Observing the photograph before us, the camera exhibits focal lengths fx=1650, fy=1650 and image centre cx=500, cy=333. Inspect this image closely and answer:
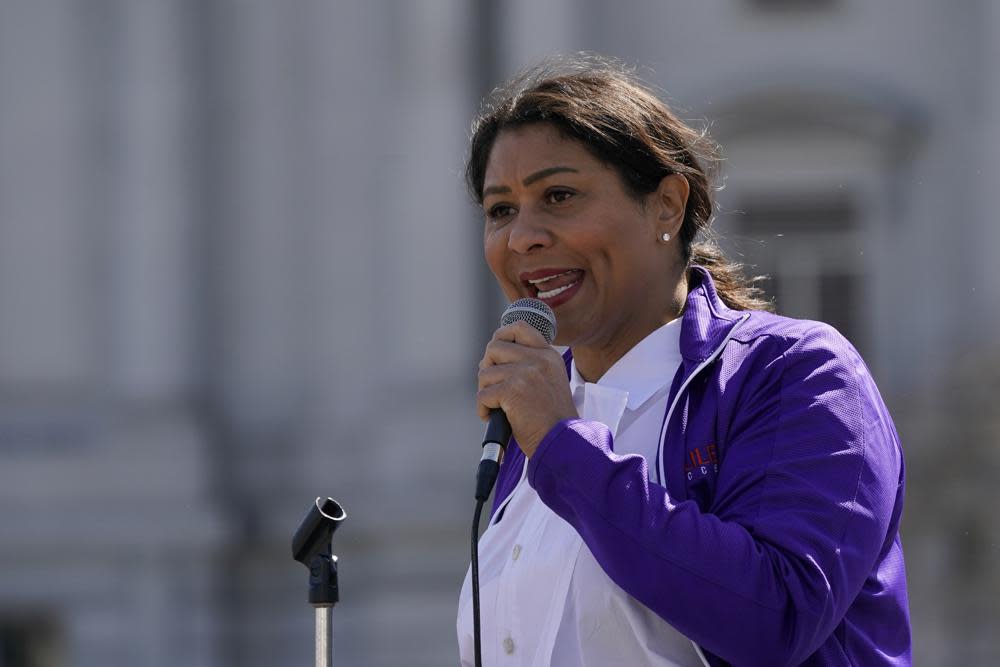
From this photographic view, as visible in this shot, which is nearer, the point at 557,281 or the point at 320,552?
the point at 320,552

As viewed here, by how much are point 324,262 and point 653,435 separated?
10731 mm

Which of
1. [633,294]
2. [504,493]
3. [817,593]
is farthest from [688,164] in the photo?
[817,593]

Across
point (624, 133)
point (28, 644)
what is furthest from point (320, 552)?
point (28, 644)

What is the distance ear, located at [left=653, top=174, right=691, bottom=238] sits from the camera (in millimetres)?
2866

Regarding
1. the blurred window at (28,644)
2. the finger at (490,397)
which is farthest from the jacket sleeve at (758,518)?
the blurred window at (28,644)

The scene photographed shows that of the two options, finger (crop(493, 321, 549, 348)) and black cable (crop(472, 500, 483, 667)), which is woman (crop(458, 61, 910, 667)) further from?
black cable (crop(472, 500, 483, 667))

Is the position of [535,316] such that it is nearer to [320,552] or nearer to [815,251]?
[320,552]

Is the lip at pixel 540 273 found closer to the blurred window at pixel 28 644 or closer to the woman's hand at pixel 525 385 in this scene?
the woman's hand at pixel 525 385

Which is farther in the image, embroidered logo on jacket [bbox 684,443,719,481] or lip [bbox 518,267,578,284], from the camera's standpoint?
lip [bbox 518,267,578,284]

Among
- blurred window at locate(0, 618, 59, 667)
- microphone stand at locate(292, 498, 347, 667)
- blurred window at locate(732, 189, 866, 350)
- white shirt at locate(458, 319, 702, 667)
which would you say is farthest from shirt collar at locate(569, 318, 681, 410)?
blurred window at locate(0, 618, 59, 667)

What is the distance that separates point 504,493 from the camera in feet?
9.72

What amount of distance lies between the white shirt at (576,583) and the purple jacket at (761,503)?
7 centimetres

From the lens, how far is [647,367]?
271cm

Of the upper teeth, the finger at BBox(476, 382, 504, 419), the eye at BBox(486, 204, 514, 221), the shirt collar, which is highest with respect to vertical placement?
the eye at BBox(486, 204, 514, 221)
